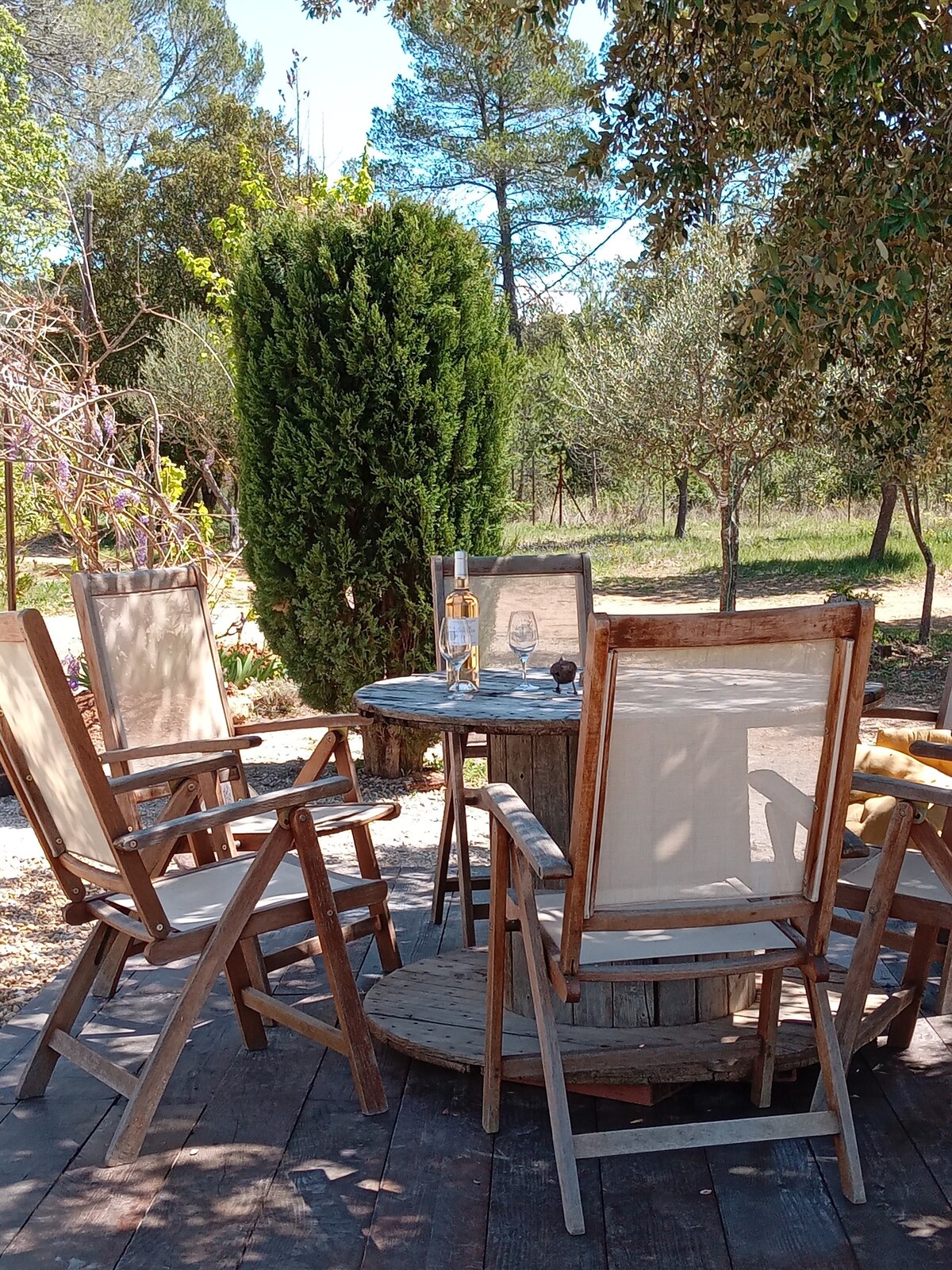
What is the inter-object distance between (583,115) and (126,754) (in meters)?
21.8

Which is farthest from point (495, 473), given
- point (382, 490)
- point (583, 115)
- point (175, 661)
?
point (583, 115)

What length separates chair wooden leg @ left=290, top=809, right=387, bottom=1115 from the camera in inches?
96.7

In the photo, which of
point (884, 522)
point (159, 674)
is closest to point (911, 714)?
point (159, 674)

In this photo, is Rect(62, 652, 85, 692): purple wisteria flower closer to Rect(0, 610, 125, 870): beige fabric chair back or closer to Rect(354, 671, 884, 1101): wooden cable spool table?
Rect(354, 671, 884, 1101): wooden cable spool table

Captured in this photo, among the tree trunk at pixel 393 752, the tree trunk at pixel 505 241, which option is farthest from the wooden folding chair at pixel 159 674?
the tree trunk at pixel 505 241

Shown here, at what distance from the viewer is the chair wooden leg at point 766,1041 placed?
2.42 metres

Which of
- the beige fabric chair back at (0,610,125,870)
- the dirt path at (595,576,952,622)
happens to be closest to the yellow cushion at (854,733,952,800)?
the beige fabric chair back at (0,610,125,870)

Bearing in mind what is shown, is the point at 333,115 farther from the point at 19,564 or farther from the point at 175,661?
the point at 175,661

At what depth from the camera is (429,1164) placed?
2.26 m

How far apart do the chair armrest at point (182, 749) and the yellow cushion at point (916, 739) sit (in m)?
1.85

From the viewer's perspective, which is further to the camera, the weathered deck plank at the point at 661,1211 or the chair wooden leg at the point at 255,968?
the chair wooden leg at the point at 255,968

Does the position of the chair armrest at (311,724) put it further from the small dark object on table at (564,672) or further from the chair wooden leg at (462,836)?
the small dark object on table at (564,672)

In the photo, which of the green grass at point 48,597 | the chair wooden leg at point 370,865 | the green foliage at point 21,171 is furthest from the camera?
the green foliage at point 21,171

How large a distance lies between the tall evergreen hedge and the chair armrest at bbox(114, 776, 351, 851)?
286cm
